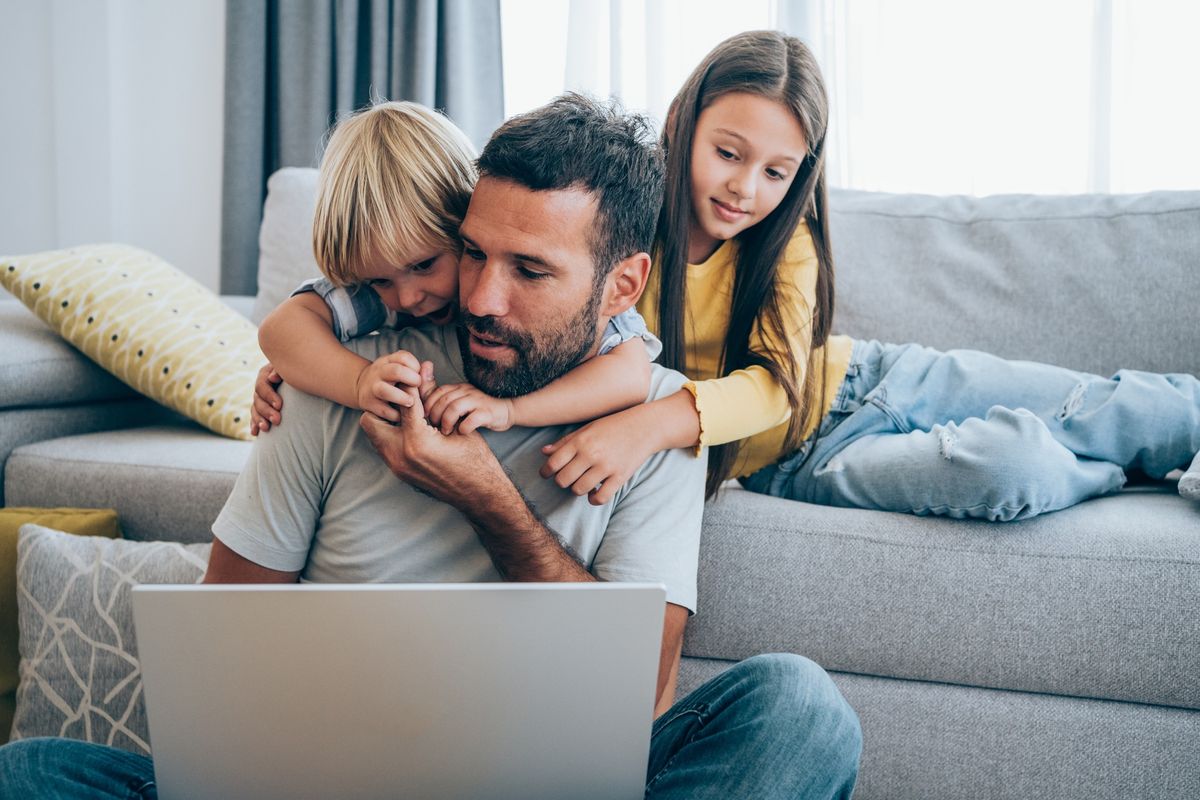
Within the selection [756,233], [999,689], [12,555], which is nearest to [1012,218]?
[756,233]

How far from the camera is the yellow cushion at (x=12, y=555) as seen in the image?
1.49 m

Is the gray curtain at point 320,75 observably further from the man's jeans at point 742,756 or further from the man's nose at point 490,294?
the man's jeans at point 742,756

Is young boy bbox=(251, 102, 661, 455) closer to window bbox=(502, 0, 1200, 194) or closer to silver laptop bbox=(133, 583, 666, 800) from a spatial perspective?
silver laptop bbox=(133, 583, 666, 800)

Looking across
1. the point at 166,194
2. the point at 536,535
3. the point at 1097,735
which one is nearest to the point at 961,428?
the point at 1097,735

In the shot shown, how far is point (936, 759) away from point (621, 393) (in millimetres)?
668

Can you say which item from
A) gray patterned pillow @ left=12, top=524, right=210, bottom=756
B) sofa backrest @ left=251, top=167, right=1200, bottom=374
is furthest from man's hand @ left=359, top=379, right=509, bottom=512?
sofa backrest @ left=251, top=167, right=1200, bottom=374

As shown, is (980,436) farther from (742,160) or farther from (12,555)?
(12,555)

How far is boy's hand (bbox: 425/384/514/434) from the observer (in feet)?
3.54

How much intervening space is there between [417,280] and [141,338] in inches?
39.5

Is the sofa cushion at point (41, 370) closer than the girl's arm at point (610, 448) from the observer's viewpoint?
No

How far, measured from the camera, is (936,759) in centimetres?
134

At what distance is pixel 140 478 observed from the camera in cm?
174

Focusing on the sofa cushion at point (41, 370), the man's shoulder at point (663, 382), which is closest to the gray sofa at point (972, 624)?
the man's shoulder at point (663, 382)

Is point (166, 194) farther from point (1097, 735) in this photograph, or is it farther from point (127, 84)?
point (1097, 735)
